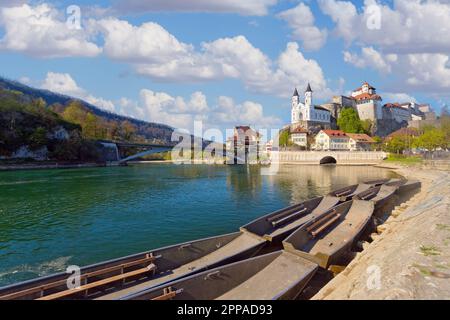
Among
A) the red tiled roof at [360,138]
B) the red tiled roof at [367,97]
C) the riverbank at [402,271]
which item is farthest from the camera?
the red tiled roof at [367,97]

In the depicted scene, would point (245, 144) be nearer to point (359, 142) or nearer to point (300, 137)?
point (300, 137)

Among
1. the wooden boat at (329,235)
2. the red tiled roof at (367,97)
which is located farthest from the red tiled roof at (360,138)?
the wooden boat at (329,235)

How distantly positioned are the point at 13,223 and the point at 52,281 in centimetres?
1694

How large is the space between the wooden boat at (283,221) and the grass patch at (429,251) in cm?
621

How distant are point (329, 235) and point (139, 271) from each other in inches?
407

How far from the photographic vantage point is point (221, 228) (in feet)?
67.5

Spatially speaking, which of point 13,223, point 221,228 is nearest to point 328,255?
point 221,228

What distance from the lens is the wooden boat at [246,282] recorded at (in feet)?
29.1

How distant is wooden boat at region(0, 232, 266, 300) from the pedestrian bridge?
88412 mm

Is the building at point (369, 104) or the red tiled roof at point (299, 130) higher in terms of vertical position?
the building at point (369, 104)

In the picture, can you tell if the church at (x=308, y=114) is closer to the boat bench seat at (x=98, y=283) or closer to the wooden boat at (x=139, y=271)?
the wooden boat at (x=139, y=271)

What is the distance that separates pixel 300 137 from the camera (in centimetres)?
12744

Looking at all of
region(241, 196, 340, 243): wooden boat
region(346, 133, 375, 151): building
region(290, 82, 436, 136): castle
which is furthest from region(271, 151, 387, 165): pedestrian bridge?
region(241, 196, 340, 243): wooden boat

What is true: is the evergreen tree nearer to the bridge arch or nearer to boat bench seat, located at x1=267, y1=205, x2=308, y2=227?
the bridge arch
